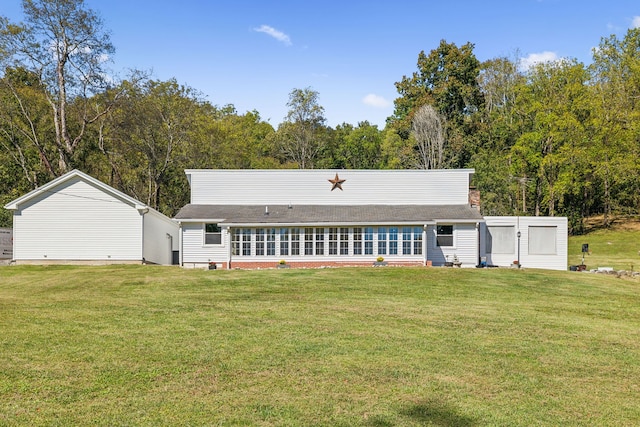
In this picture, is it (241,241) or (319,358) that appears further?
(241,241)

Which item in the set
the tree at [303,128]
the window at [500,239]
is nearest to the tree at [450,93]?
the tree at [303,128]

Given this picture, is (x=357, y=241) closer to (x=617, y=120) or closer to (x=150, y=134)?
(x=150, y=134)

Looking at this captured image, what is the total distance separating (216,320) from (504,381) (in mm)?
6886

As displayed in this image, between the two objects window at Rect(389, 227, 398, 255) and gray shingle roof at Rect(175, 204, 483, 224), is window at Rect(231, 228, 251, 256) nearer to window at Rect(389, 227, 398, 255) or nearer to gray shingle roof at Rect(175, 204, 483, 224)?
gray shingle roof at Rect(175, 204, 483, 224)

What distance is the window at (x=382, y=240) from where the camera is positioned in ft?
86.4

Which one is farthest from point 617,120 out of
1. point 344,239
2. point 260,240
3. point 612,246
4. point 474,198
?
point 260,240

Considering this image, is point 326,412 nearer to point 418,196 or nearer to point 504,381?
point 504,381

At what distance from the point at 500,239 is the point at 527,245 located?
1506mm

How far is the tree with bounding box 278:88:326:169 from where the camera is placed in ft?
195

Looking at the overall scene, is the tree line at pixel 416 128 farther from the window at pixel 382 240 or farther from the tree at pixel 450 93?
the window at pixel 382 240

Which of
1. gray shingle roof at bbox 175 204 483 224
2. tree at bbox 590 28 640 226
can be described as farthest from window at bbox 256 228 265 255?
tree at bbox 590 28 640 226

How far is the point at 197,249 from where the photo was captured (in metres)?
27.0

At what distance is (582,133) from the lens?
45312 millimetres

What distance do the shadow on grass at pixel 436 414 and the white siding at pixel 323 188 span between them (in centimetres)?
2367
